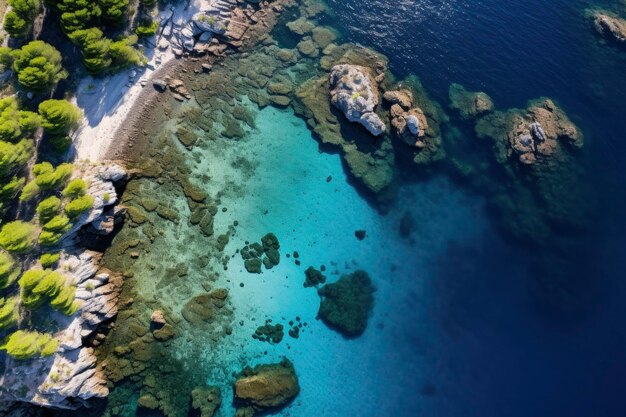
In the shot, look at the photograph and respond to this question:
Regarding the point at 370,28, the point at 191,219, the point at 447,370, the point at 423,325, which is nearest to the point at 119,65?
the point at 191,219

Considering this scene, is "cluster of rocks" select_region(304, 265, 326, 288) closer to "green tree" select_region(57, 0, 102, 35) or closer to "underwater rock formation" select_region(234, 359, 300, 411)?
"underwater rock formation" select_region(234, 359, 300, 411)

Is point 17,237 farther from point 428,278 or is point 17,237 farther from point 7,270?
point 428,278

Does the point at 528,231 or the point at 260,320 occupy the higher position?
the point at 528,231

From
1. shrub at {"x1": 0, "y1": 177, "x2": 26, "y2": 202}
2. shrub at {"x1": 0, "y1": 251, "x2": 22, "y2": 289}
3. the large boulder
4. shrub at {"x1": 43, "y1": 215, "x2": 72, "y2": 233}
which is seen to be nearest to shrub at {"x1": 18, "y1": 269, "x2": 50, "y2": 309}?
shrub at {"x1": 0, "y1": 251, "x2": 22, "y2": 289}

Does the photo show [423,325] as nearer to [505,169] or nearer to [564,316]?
[564,316]

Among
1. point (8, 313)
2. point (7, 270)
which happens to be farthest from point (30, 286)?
point (8, 313)

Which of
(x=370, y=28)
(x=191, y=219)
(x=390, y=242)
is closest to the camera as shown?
(x=191, y=219)

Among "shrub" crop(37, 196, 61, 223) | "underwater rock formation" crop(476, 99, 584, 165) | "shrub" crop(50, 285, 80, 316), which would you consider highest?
"underwater rock formation" crop(476, 99, 584, 165)
